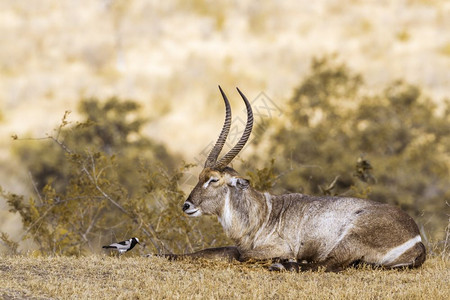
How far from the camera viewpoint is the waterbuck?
8.73 meters

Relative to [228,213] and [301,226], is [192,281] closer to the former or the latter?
[228,213]

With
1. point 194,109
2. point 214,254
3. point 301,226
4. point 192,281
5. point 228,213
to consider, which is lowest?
point 194,109

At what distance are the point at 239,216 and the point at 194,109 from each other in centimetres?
3937

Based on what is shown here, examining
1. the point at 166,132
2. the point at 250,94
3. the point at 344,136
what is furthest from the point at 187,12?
the point at 344,136

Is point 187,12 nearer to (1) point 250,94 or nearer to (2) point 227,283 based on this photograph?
(1) point 250,94

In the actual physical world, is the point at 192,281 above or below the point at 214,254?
above

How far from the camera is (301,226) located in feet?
30.1

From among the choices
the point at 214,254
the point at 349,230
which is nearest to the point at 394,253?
the point at 349,230

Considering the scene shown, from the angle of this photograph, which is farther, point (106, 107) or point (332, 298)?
point (106, 107)

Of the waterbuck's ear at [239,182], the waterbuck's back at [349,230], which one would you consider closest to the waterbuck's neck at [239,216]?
the waterbuck's ear at [239,182]

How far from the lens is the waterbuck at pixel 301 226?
873cm

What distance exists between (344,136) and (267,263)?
82.9 feet

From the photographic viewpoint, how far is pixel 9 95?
49.8 meters

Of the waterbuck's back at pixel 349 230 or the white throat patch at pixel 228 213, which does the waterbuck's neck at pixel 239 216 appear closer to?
the white throat patch at pixel 228 213
